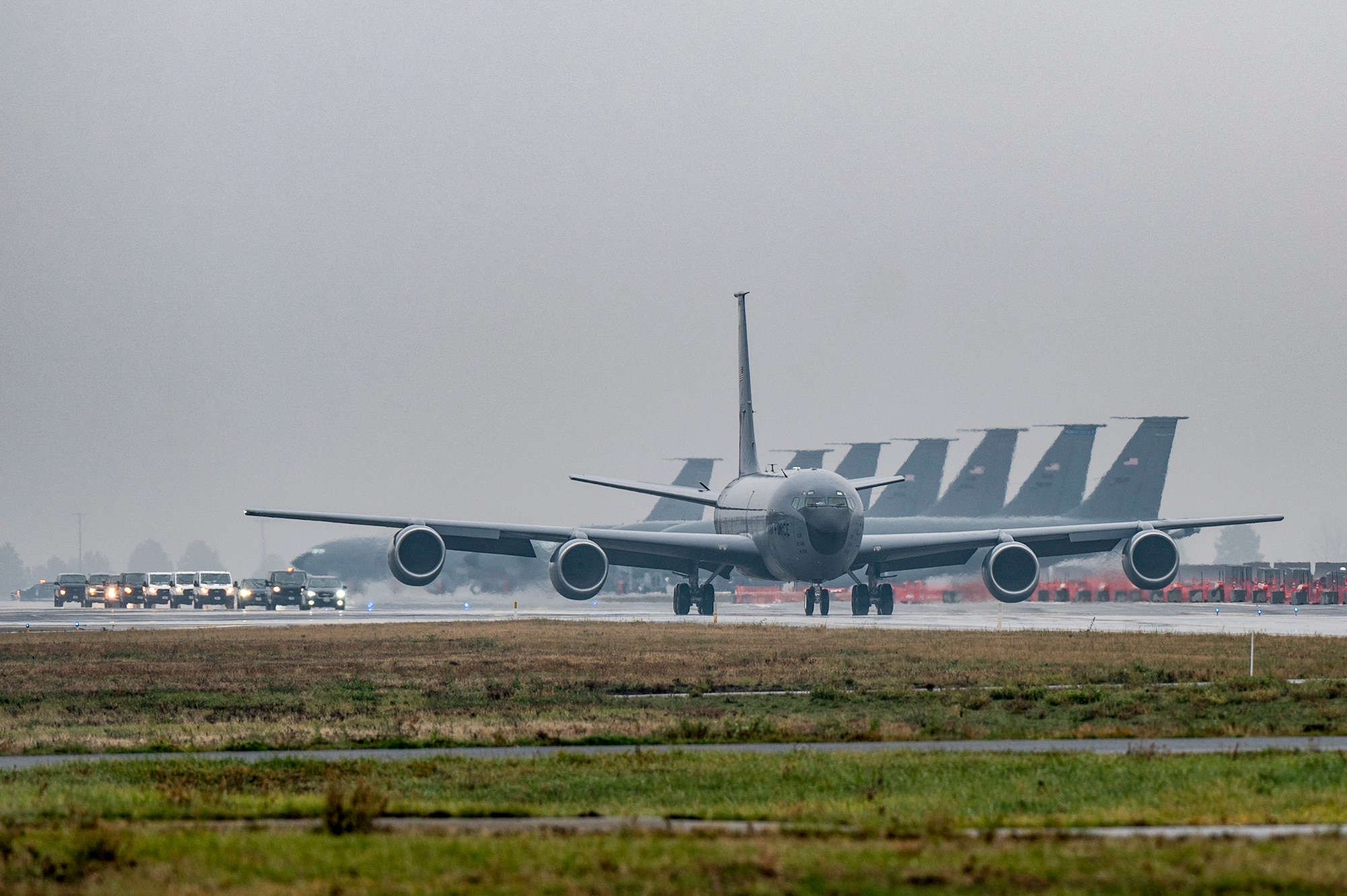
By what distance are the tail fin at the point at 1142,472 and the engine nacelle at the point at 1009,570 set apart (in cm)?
3962

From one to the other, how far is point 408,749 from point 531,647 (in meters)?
18.7

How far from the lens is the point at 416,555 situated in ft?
173

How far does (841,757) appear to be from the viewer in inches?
668

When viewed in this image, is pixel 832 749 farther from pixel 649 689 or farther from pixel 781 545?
pixel 781 545

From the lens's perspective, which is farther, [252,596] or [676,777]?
[252,596]

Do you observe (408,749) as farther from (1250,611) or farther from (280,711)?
A: (1250,611)

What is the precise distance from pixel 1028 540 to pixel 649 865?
160ft

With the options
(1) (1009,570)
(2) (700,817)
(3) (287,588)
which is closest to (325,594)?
(3) (287,588)

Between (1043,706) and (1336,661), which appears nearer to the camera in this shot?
(1043,706)

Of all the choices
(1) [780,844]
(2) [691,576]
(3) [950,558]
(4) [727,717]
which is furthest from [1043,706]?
(3) [950,558]

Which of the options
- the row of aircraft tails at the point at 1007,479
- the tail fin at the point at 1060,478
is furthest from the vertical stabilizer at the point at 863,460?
the tail fin at the point at 1060,478

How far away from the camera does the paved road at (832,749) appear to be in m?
17.6

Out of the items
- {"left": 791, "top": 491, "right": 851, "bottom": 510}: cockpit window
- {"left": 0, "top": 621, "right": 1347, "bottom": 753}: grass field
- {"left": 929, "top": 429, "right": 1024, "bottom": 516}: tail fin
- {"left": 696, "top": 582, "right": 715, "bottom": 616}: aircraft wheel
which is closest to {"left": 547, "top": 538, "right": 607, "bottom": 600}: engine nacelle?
{"left": 791, "top": 491, "right": 851, "bottom": 510}: cockpit window

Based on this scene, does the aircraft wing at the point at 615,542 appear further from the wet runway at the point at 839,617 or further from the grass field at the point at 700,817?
the grass field at the point at 700,817
